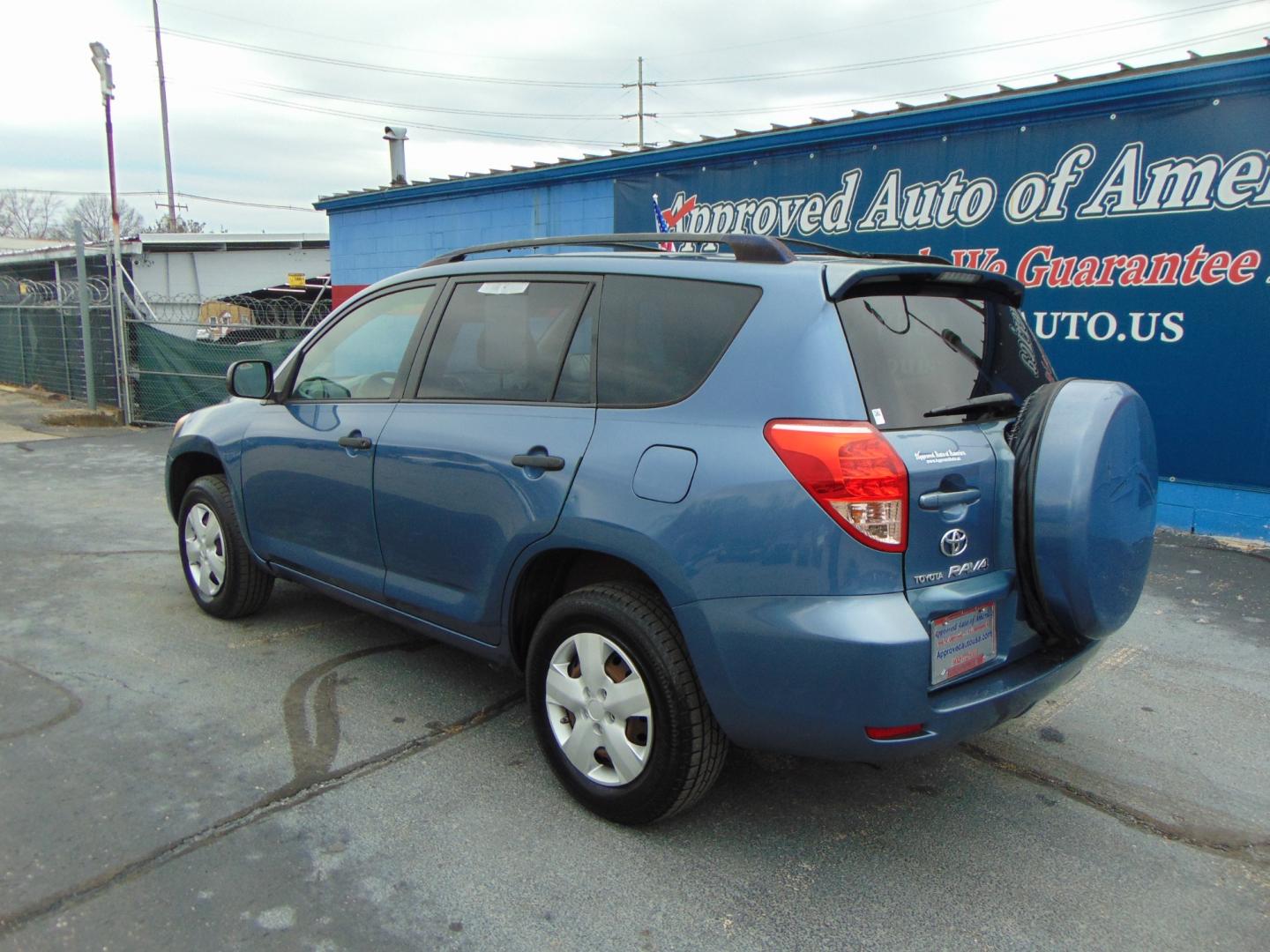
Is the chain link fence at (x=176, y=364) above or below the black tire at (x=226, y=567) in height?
above

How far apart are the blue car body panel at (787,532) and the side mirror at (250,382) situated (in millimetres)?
1537

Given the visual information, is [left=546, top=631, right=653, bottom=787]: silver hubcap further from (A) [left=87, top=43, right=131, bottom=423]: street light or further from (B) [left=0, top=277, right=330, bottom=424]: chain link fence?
(A) [left=87, top=43, right=131, bottom=423]: street light

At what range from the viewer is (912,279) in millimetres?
2980

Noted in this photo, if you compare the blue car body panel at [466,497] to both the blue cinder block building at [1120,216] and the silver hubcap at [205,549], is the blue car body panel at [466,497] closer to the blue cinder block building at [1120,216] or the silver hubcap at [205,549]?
the silver hubcap at [205,549]

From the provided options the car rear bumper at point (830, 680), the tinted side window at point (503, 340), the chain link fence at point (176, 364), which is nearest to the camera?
the car rear bumper at point (830, 680)

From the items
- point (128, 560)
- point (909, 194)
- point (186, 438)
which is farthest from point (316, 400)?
point (909, 194)

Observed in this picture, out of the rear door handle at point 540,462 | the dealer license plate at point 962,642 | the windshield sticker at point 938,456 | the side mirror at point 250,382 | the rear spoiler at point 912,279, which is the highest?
the rear spoiler at point 912,279

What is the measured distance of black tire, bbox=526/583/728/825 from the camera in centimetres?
279

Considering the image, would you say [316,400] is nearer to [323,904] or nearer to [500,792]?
[500,792]

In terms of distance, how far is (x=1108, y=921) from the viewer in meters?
2.64

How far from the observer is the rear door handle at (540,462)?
121 inches

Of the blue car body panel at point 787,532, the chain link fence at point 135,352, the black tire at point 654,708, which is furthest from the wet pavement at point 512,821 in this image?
the chain link fence at point 135,352

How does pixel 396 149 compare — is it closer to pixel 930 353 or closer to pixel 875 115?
pixel 875 115

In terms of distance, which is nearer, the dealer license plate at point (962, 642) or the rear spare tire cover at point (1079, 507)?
the dealer license plate at point (962, 642)
